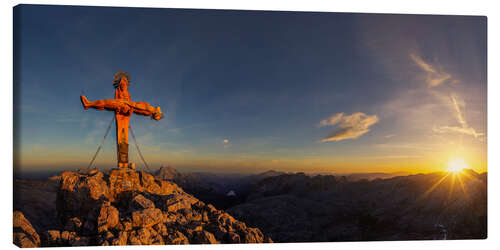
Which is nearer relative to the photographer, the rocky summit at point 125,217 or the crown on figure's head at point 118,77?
the rocky summit at point 125,217

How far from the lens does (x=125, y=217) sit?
300 inches

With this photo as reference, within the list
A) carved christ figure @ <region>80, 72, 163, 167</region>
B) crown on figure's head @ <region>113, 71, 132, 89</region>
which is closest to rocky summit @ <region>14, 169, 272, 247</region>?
carved christ figure @ <region>80, 72, 163, 167</region>

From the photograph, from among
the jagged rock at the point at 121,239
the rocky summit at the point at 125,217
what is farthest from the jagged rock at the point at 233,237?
the jagged rock at the point at 121,239

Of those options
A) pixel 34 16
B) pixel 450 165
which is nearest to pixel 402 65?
pixel 450 165

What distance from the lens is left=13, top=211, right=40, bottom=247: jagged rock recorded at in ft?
24.3

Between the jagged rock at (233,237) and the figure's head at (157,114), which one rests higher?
the figure's head at (157,114)

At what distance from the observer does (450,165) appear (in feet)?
34.1

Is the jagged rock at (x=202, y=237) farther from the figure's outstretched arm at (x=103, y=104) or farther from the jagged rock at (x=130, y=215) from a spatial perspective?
the figure's outstretched arm at (x=103, y=104)

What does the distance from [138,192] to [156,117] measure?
7.59 feet

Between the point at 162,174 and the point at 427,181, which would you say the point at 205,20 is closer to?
the point at 162,174

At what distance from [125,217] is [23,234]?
2.54 m

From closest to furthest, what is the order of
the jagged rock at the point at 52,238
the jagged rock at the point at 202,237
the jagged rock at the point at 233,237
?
the jagged rock at the point at 52,238
the jagged rock at the point at 202,237
the jagged rock at the point at 233,237

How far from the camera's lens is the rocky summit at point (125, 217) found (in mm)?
7316

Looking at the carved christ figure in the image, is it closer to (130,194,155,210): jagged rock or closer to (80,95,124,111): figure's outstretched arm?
(80,95,124,111): figure's outstretched arm
